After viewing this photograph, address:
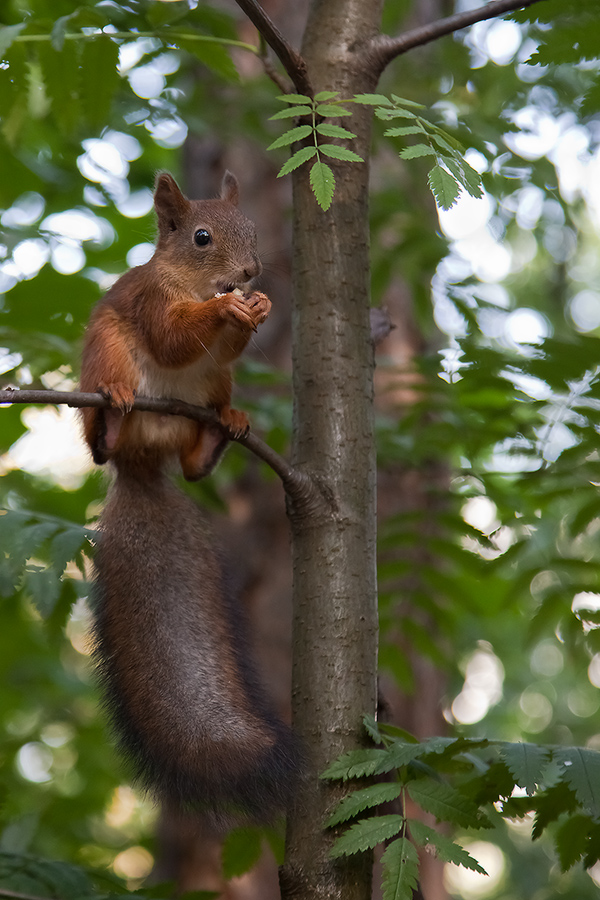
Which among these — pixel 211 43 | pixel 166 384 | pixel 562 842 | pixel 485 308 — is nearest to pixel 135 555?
pixel 166 384

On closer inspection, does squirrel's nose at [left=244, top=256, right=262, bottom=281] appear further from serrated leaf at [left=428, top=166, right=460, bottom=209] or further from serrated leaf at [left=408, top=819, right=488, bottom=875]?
serrated leaf at [left=408, top=819, right=488, bottom=875]

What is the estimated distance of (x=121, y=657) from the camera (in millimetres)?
1515

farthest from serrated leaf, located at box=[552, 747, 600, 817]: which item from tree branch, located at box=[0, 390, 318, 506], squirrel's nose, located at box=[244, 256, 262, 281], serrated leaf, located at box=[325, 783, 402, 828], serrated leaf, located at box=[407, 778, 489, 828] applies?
squirrel's nose, located at box=[244, 256, 262, 281]

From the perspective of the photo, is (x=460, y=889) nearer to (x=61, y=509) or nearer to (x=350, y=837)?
(x=61, y=509)

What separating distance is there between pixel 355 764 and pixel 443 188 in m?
0.88

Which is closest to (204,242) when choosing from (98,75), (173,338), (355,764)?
(173,338)

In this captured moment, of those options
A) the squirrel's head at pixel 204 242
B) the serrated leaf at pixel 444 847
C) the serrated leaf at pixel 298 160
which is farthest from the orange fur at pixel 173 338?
the serrated leaf at pixel 444 847

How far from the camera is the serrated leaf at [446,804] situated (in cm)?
118

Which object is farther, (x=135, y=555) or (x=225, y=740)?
(x=135, y=555)

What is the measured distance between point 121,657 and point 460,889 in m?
10.3

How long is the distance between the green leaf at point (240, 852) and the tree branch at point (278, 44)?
140 centimetres

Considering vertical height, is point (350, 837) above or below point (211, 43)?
below

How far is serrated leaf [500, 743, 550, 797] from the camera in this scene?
114cm

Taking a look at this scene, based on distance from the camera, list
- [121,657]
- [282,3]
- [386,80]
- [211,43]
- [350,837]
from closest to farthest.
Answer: [350,837]
[121,657]
[211,43]
[386,80]
[282,3]
